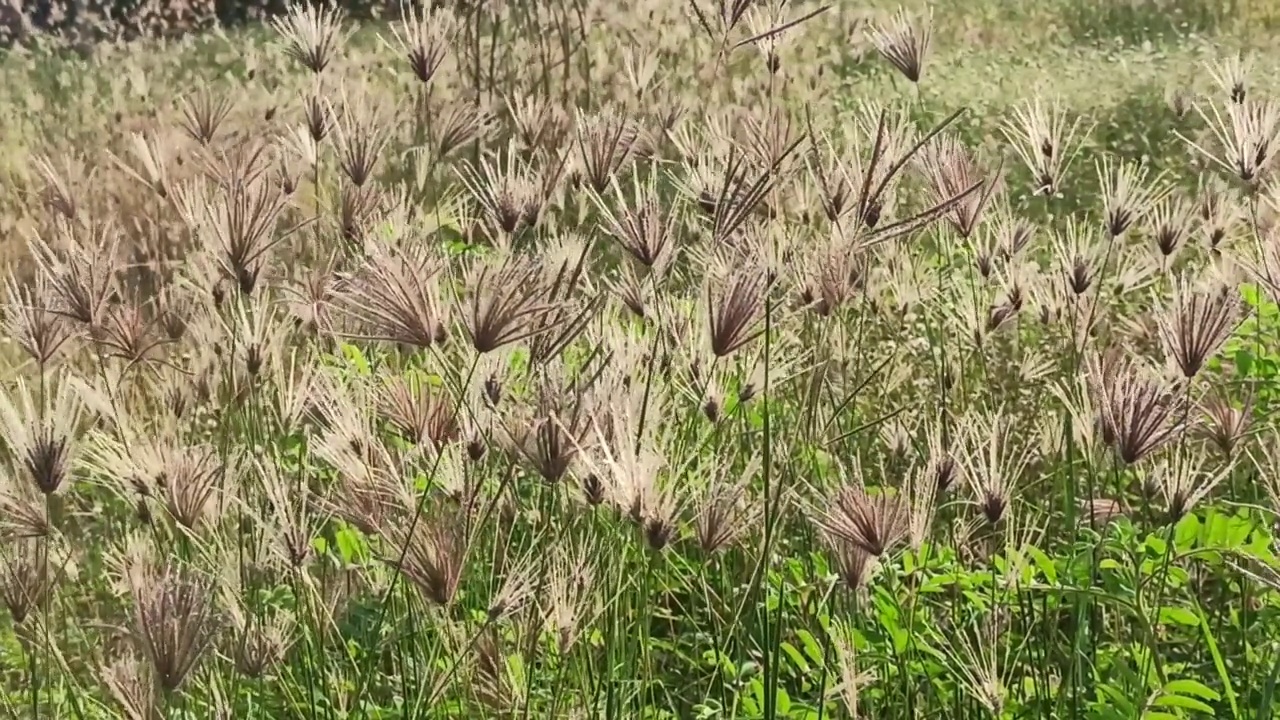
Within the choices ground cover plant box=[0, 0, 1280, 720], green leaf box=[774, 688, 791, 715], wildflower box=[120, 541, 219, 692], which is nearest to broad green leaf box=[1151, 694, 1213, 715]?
ground cover plant box=[0, 0, 1280, 720]

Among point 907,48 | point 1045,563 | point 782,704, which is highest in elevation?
point 907,48

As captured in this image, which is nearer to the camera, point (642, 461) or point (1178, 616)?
point (642, 461)

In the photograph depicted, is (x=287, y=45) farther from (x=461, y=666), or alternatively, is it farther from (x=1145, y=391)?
(x=1145, y=391)

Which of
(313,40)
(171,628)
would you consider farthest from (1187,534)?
(313,40)

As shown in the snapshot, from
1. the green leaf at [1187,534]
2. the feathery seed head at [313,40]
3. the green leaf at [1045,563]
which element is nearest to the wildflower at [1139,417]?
the green leaf at [1045,563]

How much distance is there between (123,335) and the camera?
1.64m

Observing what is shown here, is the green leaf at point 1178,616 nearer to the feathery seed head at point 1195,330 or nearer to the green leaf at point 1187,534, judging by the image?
the green leaf at point 1187,534

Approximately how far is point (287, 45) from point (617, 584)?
110cm

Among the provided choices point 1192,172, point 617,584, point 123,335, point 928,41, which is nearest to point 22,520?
point 123,335

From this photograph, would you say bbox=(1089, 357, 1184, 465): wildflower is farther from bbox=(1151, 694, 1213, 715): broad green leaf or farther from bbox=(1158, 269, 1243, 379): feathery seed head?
bbox=(1151, 694, 1213, 715): broad green leaf

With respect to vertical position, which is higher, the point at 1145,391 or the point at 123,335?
the point at 123,335

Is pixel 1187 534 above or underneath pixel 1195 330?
underneath

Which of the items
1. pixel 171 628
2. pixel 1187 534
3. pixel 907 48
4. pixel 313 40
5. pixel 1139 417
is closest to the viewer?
pixel 171 628

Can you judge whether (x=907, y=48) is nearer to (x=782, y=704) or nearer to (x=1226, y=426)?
(x=1226, y=426)
